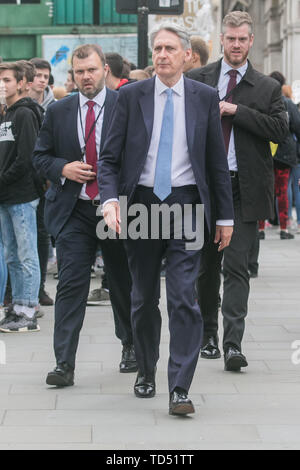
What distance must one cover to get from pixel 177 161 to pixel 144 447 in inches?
60.5

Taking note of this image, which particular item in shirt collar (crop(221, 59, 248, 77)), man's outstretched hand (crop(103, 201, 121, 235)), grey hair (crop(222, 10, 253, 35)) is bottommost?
man's outstretched hand (crop(103, 201, 121, 235))

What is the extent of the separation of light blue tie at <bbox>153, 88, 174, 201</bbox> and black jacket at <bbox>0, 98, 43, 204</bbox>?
2.42m

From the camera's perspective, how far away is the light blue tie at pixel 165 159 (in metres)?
5.59

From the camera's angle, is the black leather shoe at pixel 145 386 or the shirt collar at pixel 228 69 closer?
the black leather shoe at pixel 145 386

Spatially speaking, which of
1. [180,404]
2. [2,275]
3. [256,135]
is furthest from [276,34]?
[180,404]

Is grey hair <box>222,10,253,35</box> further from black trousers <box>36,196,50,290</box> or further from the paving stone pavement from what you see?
black trousers <box>36,196,50,290</box>

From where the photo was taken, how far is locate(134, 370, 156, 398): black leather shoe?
588 cm

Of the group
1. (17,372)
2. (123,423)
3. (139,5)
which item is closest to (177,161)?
(123,423)

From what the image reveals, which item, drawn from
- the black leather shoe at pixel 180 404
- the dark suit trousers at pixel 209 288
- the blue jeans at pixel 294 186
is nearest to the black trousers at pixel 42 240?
the dark suit trousers at pixel 209 288

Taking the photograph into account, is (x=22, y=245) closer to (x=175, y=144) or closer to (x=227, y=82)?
(x=227, y=82)

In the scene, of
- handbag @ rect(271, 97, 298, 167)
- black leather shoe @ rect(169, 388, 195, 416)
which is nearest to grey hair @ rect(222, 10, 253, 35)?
black leather shoe @ rect(169, 388, 195, 416)

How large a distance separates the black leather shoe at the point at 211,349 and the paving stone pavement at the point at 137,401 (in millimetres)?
129

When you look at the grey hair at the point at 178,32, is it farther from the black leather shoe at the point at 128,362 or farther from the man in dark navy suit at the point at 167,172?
the black leather shoe at the point at 128,362
